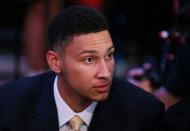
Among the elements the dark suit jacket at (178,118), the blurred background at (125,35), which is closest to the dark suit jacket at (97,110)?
the dark suit jacket at (178,118)

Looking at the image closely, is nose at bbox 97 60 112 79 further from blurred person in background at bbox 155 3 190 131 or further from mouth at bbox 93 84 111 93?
blurred person in background at bbox 155 3 190 131

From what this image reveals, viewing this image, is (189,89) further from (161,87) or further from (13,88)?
(13,88)

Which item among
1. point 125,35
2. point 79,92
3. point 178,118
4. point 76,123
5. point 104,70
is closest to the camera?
point 104,70

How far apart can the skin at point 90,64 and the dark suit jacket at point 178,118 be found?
0.51m

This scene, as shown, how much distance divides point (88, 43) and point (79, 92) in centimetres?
27

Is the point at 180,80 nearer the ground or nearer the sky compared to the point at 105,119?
nearer the sky

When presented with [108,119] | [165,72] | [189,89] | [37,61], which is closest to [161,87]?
[165,72]

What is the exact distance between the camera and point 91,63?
3227mm

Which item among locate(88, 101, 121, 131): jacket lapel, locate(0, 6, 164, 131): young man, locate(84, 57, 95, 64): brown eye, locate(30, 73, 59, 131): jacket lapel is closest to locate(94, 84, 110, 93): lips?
locate(0, 6, 164, 131): young man

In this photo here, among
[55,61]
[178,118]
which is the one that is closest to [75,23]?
Answer: [55,61]

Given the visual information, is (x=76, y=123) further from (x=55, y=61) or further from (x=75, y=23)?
(x=75, y=23)

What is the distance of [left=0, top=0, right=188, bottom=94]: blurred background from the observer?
14.9 ft

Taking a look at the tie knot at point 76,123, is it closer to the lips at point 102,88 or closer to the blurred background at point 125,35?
the lips at point 102,88

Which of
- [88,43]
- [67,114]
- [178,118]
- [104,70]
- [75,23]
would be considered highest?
[75,23]
